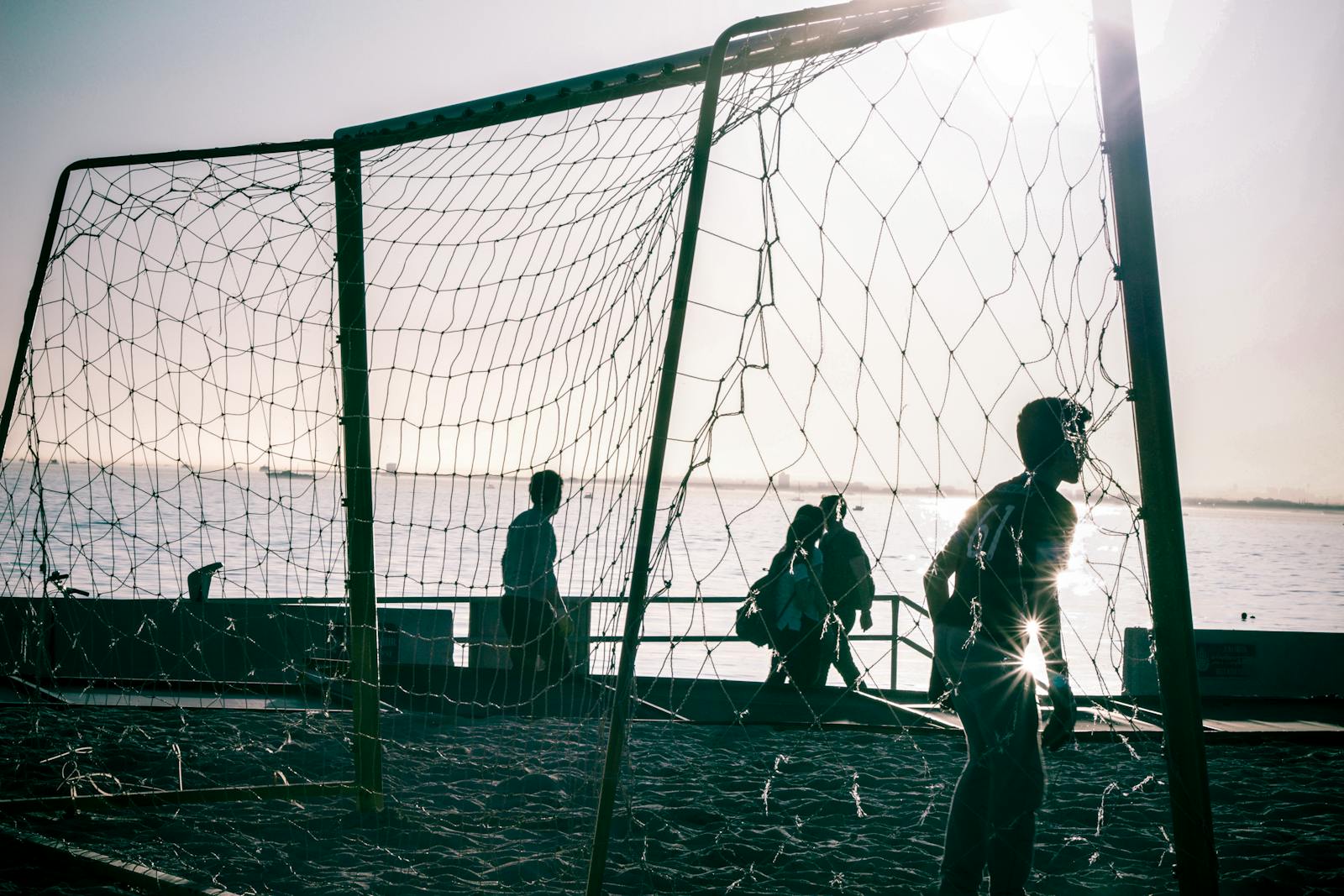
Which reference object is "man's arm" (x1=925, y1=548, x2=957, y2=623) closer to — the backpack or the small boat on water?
the small boat on water

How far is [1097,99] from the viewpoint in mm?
2340

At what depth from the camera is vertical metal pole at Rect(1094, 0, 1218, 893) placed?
215 cm

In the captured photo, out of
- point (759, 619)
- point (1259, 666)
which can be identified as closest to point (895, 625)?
point (759, 619)

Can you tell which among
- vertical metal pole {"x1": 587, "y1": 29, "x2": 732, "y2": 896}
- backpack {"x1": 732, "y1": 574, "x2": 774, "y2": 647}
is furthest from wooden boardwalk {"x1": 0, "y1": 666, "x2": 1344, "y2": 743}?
vertical metal pole {"x1": 587, "y1": 29, "x2": 732, "y2": 896}

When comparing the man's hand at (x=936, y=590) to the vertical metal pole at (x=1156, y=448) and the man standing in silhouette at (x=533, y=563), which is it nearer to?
the vertical metal pole at (x=1156, y=448)

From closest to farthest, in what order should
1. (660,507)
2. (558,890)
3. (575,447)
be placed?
(660,507) → (558,890) → (575,447)

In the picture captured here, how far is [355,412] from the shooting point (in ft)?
14.1

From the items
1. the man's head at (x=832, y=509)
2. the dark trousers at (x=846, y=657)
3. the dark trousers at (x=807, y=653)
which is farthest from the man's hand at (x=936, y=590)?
the dark trousers at (x=846, y=657)

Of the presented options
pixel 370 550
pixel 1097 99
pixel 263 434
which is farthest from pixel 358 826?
pixel 1097 99

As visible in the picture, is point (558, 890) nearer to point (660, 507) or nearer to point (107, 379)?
point (660, 507)

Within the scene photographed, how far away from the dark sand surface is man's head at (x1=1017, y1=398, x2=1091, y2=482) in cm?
186

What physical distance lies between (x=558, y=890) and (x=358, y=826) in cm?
135

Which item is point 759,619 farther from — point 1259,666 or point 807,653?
point 1259,666

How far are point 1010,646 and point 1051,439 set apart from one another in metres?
0.68
